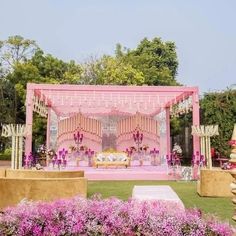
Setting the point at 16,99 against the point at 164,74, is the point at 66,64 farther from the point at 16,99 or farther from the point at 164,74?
the point at 164,74

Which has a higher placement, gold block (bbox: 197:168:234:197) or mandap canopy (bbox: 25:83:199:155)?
mandap canopy (bbox: 25:83:199:155)

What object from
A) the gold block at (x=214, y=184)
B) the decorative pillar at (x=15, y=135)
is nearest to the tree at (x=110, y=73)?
the decorative pillar at (x=15, y=135)

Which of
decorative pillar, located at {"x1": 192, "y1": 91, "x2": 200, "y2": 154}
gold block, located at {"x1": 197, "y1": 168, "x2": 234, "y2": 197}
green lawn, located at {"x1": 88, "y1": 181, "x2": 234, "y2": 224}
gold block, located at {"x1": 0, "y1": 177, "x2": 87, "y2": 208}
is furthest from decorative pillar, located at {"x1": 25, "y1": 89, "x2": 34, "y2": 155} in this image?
gold block, located at {"x1": 0, "y1": 177, "x2": 87, "y2": 208}

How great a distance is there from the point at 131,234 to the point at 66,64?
2207 cm

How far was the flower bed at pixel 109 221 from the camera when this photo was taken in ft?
9.71

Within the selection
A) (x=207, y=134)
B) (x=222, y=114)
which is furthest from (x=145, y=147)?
(x=207, y=134)

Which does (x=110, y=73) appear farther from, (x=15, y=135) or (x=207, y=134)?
(x=15, y=135)

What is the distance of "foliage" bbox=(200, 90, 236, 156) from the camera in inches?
627

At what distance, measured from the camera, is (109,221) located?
3.01 meters

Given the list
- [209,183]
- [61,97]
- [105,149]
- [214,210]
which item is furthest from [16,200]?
[105,149]

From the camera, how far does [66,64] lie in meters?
24.5

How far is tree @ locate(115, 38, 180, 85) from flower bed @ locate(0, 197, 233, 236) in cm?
2353

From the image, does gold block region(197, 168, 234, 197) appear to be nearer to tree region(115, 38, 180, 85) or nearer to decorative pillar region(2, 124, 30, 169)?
decorative pillar region(2, 124, 30, 169)

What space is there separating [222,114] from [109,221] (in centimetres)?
1376
